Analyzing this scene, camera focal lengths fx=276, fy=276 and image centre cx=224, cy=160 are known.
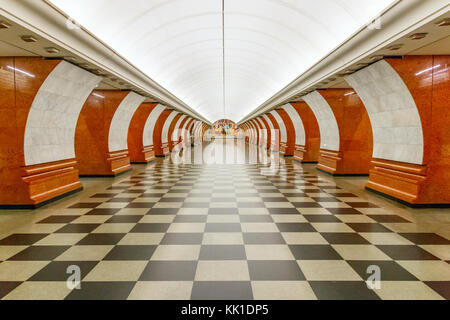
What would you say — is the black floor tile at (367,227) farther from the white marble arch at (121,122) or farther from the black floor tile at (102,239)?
the white marble arch at (121,122)

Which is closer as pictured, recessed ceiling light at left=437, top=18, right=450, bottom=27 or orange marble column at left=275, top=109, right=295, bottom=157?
recessed ceiling light at left=437, top=18, right=450, bottom=27

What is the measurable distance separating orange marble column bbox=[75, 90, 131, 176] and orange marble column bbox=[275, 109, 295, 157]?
11215 mm

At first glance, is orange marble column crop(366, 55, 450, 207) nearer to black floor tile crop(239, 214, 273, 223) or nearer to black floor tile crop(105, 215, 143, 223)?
black floor tile crop(239, 214, 273, 223)

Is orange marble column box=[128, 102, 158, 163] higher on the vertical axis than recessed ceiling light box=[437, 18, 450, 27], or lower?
lower

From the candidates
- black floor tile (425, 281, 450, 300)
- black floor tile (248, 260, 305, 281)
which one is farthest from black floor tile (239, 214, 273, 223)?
black floor tile (425, 281, 450, 300)

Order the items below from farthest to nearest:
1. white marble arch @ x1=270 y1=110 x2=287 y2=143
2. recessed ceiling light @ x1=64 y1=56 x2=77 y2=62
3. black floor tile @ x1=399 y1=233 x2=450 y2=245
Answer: white marble arch @ x1=270 y1=110 x2=287 y2=143 → recessed ceiling light @ x1=64 y1=56 x2=77 y2=62 → black floor tile @ x1=399 y1=233 x2=450 y2=245

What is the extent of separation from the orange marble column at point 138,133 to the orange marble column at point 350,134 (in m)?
9.12

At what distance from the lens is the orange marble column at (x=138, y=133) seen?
14.9 meters

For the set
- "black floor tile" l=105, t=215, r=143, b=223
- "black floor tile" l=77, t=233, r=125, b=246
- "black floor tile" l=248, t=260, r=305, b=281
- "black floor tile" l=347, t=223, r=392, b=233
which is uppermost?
"black floor tile" l=105, t=215, r=143, b=223

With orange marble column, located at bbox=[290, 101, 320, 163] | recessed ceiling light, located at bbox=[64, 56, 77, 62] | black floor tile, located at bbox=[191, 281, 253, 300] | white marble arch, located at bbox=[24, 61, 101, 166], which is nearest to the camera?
black floor tile, located at bbox=[191, 281, 253, 300]

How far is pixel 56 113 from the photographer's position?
23.1 ft

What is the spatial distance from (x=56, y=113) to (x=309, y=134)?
11871mm

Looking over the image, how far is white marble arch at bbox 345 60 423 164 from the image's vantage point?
6.36 m

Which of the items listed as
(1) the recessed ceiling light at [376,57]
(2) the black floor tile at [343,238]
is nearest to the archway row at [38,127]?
(2) the black floor tile at [343,238]
